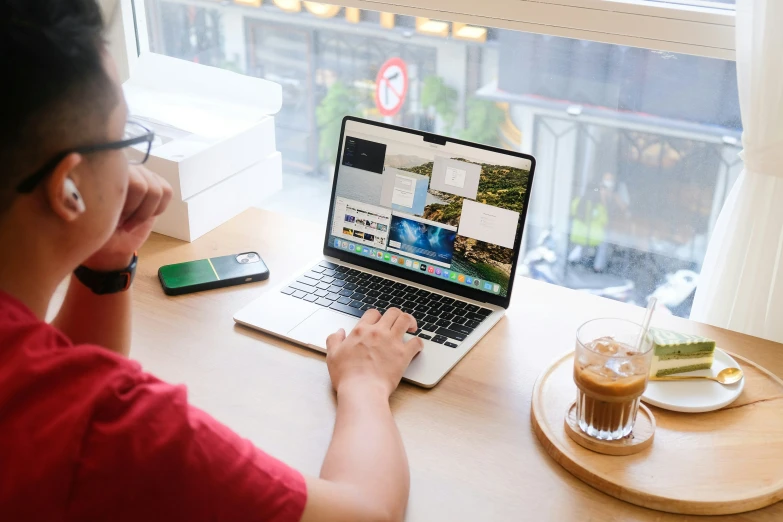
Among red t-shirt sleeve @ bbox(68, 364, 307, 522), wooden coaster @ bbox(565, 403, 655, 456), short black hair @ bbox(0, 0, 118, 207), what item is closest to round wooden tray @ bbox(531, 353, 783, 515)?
wooden coaster @ bbox(565, 403, 655, 456)

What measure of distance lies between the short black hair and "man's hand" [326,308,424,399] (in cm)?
50

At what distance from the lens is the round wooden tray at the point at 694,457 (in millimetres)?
963

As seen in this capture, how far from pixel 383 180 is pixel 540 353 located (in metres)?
0.40

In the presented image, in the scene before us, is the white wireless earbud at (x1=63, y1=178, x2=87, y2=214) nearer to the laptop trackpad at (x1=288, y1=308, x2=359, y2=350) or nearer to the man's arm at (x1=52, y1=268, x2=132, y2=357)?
the man's arm at (x1=52, y1=268, x2=132, y2=357)

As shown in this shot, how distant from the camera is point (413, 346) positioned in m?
1.21

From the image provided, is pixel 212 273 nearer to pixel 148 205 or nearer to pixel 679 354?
pixel 148 205

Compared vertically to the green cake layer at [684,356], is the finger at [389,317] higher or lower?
lower

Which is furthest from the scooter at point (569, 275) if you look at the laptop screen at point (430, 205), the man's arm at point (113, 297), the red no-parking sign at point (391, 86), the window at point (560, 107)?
the man's arm at point (113, 297)

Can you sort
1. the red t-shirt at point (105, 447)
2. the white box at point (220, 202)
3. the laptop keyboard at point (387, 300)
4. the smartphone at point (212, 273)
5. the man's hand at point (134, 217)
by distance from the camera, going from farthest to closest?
the white box at point (220, 202), the smartphone at point (212, 273), the laptop keyboard at point (387, 300), the man's hand at point (134, 217), the red t-shirt at point (105, 447)

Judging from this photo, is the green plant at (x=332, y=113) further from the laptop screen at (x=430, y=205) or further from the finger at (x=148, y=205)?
the finger at (x=148, y=205)

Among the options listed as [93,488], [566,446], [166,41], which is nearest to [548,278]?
[566,446]

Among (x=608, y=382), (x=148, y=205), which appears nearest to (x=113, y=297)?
(x=148, y=205)

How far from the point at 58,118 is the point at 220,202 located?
0.92 m

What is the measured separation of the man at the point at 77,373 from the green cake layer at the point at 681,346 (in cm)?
49
